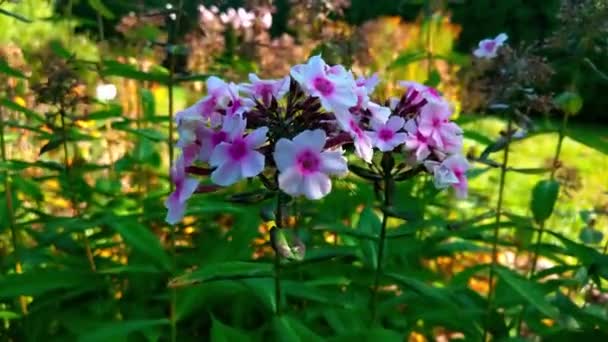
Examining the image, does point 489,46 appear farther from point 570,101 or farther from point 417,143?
point 417,143

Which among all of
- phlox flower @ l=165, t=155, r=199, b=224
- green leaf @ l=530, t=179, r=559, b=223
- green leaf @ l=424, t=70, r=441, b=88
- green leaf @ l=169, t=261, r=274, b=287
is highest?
green leaf @ l=424, t=70, r=441, b=88

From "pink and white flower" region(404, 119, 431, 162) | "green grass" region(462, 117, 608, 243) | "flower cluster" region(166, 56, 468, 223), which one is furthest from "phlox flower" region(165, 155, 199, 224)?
"green grass" region(462, 117, 608, 243)

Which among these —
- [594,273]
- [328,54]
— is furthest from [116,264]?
[594,273]

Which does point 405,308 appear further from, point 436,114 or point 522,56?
point 436,114

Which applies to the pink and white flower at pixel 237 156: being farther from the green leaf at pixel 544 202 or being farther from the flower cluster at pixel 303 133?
the green leaf at pixel 544 202

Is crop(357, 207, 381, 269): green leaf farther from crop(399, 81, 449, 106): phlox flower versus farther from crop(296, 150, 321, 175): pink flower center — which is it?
crop(296, 150, 321, 175): pink flower center

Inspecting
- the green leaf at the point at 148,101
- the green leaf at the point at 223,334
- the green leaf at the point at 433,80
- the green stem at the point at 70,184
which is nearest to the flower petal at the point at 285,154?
the green leaf at the point at 223,334
